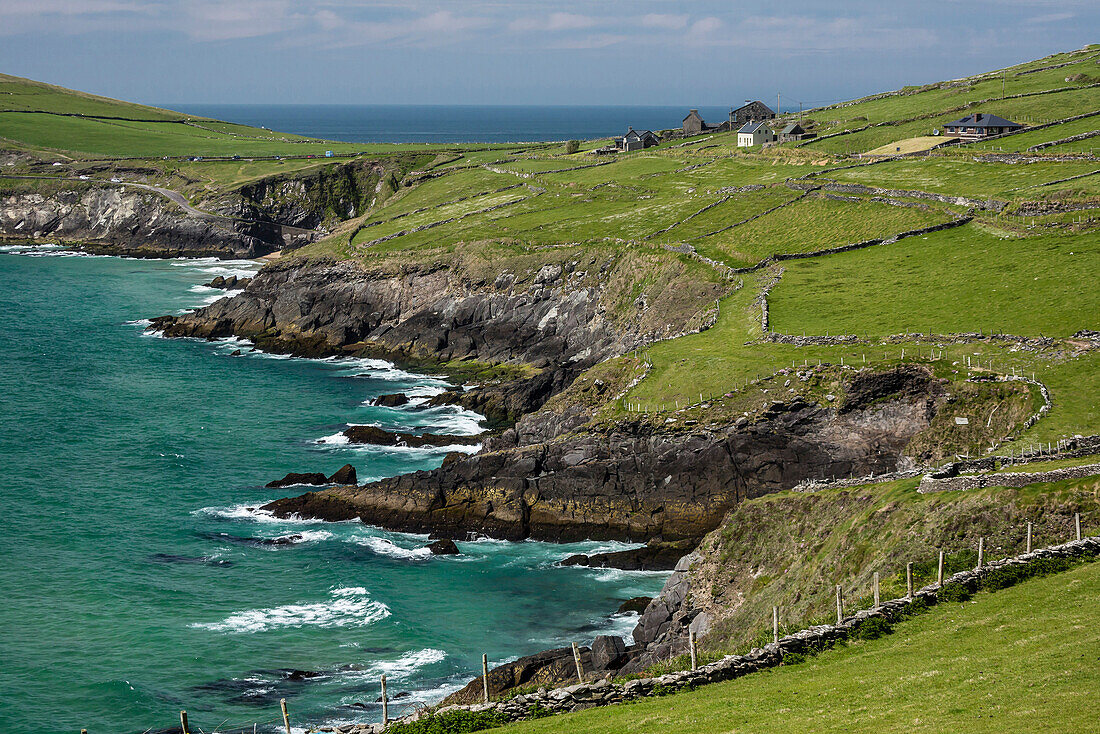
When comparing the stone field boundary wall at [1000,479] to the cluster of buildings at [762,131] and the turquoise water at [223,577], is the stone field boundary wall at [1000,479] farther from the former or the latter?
the cluster of buildings at [762,131]

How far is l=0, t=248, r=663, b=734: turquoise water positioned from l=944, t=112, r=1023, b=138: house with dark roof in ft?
221

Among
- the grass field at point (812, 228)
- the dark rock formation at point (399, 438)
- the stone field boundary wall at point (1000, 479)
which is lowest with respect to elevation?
the dark rock formation at point (399, 438)

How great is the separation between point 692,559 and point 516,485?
59.4ft

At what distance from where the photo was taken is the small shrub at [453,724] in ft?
92.5

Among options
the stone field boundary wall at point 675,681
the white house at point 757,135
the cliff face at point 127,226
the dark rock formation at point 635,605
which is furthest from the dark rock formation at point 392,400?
the cliff face at point 127,226

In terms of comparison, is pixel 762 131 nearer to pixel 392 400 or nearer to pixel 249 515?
pixel 392 400

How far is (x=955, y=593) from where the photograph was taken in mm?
31328

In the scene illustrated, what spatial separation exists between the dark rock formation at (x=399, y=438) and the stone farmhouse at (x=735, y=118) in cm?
10099

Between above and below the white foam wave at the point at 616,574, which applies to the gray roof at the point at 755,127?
above

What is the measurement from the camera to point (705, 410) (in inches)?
2458

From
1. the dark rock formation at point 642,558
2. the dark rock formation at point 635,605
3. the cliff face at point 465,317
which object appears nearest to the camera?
the dark rock formation at point 635,605

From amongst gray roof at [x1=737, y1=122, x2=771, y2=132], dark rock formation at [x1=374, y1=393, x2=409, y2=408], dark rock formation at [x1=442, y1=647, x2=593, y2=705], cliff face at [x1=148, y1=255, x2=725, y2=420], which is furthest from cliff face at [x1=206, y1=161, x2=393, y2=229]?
dark rock formation at [x1=442, y1=647, x2=593, y2=705]

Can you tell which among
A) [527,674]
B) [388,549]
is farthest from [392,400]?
[527,674]

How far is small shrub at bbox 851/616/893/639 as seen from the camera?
2998 cm
